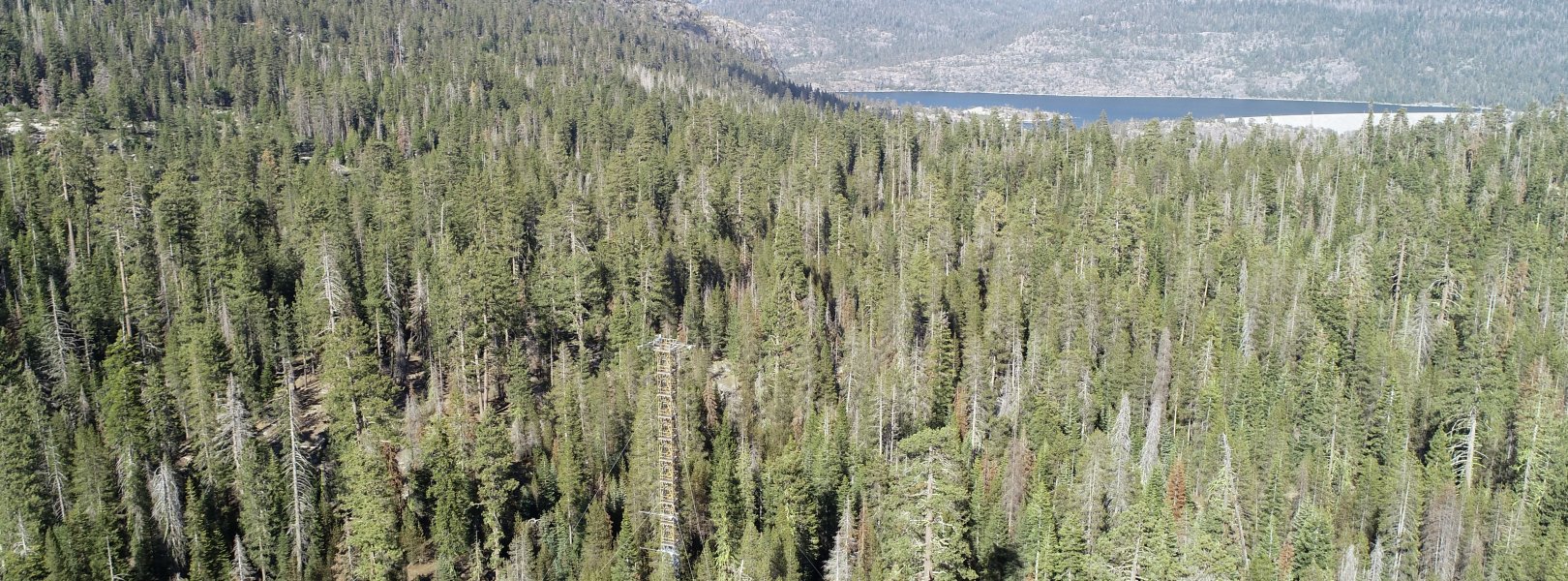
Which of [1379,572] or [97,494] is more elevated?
[97,494]

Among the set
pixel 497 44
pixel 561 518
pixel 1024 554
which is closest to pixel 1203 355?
pixel 1024 554

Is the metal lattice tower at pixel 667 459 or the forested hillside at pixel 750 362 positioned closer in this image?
the metal lattice tower at pixel 667 459

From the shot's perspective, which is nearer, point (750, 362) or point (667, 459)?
point (667, 459)

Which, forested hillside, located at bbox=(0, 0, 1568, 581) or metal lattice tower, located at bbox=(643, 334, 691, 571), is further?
forested hillside, located at bbox=(0, 0, 1568, 581)

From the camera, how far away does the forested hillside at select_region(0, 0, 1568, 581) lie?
2345 inches

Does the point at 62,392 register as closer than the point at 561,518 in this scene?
No

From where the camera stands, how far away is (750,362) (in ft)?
258

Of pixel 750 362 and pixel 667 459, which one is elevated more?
pixel 667 459

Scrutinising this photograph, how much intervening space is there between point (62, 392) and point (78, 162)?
3474cm

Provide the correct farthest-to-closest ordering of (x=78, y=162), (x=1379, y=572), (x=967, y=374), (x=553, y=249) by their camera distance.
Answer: (x=78, y=162)
(x=553, y=249)
(x=967, y=374)
(x=1379, y=572)

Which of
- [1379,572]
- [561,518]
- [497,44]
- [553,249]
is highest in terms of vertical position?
[497,44]

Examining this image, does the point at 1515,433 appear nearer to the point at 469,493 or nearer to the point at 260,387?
the point at 469,493

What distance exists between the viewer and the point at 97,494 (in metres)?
60.9

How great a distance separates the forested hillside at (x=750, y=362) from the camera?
5956 cm
